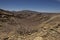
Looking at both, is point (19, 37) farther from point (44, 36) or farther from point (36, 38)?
point (44, 36)

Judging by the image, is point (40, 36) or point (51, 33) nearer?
point (40, 36)

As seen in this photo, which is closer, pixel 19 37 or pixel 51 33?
pixel 19 37

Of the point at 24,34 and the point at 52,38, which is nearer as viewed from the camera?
the point at 52,38

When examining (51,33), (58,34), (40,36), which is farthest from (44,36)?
(58,34)

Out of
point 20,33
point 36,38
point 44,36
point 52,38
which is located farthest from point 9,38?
point 52,38

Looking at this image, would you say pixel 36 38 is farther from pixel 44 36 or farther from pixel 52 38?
pixel 52 38

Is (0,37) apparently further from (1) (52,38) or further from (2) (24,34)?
(1) (52,38)

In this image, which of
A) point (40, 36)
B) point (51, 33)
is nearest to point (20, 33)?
point (40, 36)
